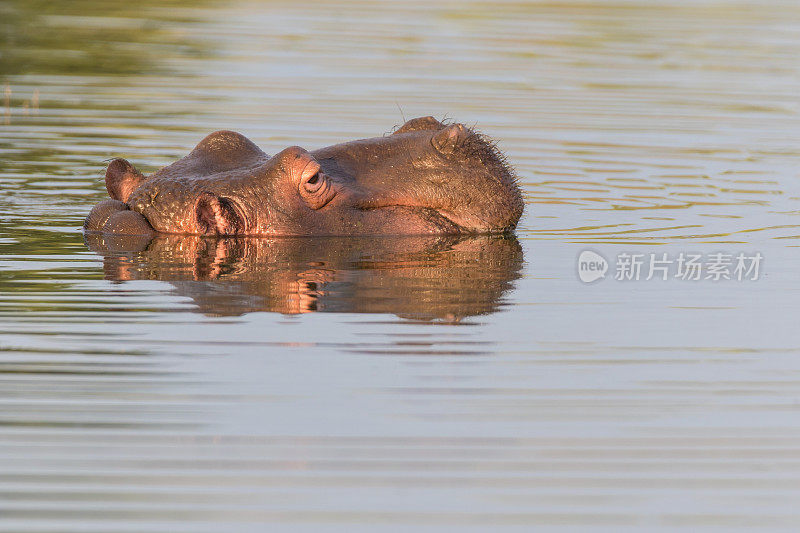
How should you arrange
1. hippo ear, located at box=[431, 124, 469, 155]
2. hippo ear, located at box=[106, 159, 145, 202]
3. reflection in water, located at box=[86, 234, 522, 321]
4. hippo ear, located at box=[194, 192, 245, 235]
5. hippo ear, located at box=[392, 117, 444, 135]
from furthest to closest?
hippo ear, located at box=[106, 159, 145, 202] < hippo ear, located at box=[392, 117, 444, 135] < hippo ear, located at box=[194, 192, 245, 235] < hippo ear, located at box=[431, 124, 469, 155] < reflection in water, located at box=[86, 234, 522, 321]

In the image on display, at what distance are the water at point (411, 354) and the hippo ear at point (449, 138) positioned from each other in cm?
59

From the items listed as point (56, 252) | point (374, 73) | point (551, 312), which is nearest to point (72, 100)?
point (374, 73)

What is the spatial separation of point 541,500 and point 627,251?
431cm

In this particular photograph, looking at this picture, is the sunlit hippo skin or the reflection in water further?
the sunlit hippo skin

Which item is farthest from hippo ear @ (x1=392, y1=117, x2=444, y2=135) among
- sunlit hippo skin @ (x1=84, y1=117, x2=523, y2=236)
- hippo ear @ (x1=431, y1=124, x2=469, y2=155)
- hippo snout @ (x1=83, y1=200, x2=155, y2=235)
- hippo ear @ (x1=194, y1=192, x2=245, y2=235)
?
hippo snout @ (x1=83, y1=200, x2=155, y2=235)

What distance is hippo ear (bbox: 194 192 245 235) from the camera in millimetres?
8695

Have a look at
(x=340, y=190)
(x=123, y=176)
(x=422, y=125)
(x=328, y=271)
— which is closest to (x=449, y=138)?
(x=422, y=125)

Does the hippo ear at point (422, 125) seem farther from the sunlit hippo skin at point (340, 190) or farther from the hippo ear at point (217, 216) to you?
the hippo ear at point (217, 216)

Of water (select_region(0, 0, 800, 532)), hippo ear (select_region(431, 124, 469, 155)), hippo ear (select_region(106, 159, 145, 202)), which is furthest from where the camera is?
hippo ear (select_region(106, 159, 145, 202))

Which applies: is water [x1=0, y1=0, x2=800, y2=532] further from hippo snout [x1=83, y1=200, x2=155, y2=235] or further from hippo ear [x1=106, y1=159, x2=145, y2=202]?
hippo ear [x1=106, y1=159, x2=145, y2=202]

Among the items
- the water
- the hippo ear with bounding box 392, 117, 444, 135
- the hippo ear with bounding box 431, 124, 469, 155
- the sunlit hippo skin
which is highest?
the hippo ear with bounding box 392, 117, 444, 135

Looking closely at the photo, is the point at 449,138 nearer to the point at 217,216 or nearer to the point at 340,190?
the point at 340,190

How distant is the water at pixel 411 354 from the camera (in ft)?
16.0

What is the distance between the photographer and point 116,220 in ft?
29.5
